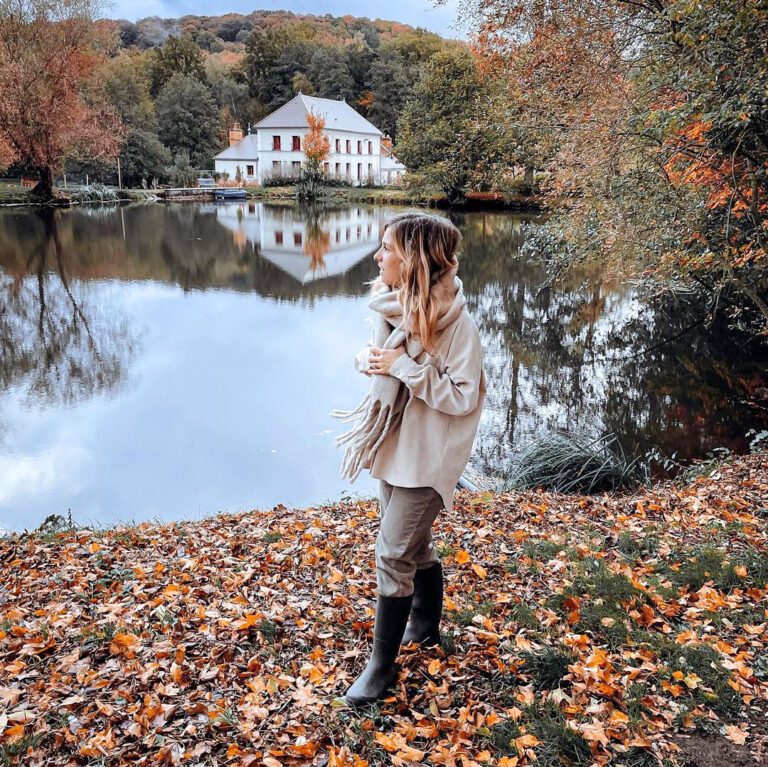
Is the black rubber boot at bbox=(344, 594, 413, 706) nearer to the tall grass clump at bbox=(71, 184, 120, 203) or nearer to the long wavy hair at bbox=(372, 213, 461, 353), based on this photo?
the long wavy hair at bbox=(372, 213, 461, 353)

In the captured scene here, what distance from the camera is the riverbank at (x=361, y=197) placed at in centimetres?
3716

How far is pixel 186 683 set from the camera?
2852 millimetres

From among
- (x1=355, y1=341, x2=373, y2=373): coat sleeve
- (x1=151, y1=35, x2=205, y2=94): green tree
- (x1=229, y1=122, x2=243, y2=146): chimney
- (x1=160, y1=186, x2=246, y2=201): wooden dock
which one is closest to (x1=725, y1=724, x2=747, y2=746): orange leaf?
(x1=355, y1=341, x2=373, y2=373): coat sleeve

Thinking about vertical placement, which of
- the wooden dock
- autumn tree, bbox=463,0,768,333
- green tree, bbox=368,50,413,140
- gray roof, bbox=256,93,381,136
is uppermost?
green tree, bbox=368,50,413,140

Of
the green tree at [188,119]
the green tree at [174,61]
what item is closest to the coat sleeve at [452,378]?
the green tree at [188,119]

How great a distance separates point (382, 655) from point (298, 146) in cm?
5273

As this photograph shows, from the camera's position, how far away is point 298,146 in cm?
5119

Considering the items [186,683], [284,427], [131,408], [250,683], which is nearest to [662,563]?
[250,683]

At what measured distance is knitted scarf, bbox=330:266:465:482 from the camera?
2395 millimetres

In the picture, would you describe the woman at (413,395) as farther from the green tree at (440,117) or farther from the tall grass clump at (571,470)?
the green tree at (440,117)

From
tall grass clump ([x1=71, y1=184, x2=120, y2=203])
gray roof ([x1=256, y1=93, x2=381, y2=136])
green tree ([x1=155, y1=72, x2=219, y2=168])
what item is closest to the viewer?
tall grass clump ([x1=71, y1=184, x2=120, y2=203])

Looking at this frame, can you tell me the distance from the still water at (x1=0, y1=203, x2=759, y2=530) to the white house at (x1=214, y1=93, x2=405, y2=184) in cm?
3268

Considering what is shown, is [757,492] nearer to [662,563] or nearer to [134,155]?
[662,563]

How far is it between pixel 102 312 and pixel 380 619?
551 inches
